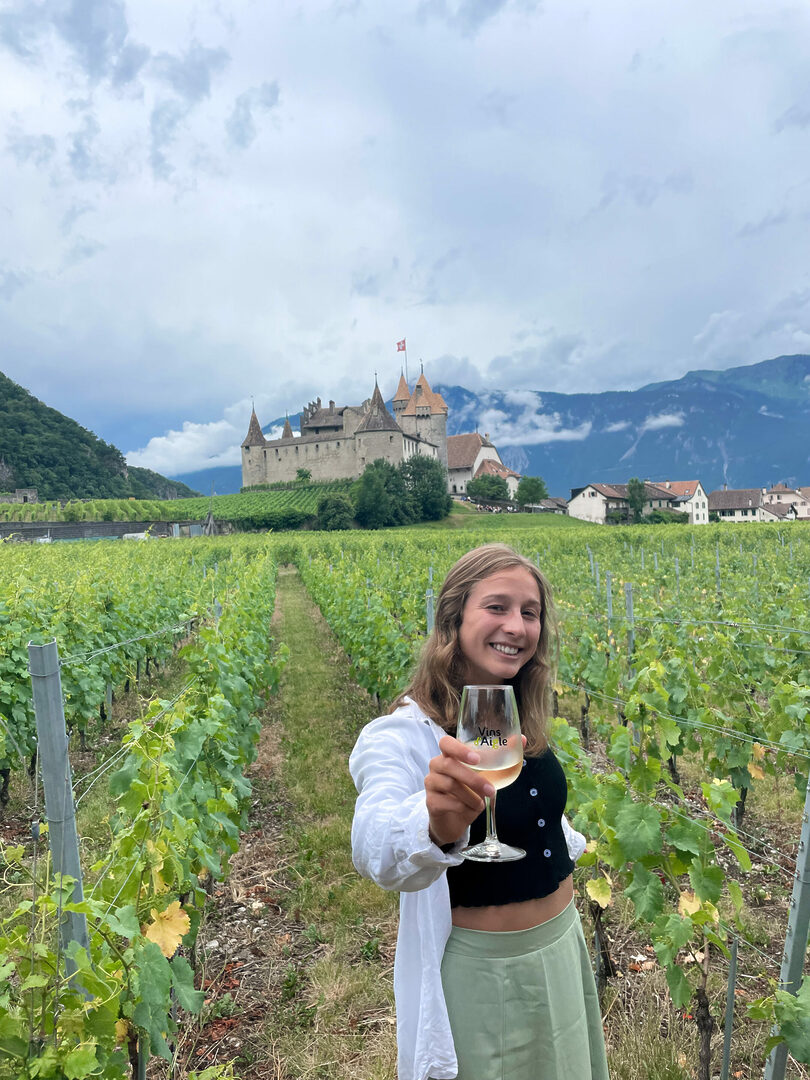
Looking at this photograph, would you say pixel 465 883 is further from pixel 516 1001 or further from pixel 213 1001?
pixel 213 1001

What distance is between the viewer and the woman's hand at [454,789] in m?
1.02

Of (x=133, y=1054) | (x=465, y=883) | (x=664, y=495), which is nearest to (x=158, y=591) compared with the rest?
(x=133, y=1054)

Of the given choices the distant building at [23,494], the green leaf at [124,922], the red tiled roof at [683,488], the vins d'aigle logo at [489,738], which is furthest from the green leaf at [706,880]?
the red tiled roof at [683,488]

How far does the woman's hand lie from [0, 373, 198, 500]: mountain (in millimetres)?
81638

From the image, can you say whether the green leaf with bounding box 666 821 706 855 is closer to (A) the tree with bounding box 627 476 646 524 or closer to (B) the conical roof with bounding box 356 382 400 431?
(B) the conical roof with bounding box 356 382 400 431

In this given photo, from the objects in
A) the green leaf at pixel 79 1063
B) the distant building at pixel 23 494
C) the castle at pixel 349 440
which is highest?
the castle at pixel 349 440

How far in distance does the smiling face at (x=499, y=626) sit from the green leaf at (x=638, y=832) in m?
0.90

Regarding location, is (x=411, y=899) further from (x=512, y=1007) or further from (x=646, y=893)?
(x=646, y=893)

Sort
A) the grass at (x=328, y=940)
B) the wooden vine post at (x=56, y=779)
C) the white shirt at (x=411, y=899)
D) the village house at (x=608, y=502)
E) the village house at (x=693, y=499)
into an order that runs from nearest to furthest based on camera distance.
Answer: the white shirt at (x=411, y=899) → the wooden vine post at (x=56, y=779) → the grass at (x=328, y=940) → the village house at (x=608, y=502) → the village house at (x=693, y=499)

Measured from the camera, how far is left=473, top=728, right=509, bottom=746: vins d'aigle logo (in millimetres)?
1143

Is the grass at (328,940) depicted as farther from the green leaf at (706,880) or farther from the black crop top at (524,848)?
the black crop top at (524,848)

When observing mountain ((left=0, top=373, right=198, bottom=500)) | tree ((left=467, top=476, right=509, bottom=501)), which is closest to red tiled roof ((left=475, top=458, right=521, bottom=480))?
tree ((left=467, top=476, right=509, bottom=501))

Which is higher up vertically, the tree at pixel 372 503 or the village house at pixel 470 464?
the village house at pixel 470 464

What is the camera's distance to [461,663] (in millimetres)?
1615
